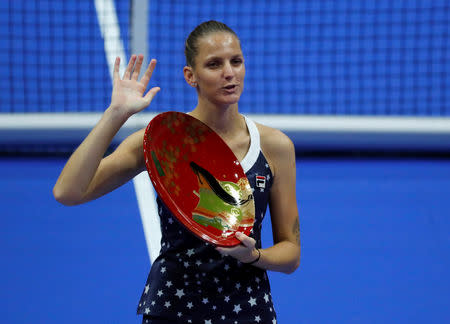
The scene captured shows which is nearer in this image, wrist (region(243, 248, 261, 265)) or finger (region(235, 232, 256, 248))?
finger (region(235, 232, 256, 248))

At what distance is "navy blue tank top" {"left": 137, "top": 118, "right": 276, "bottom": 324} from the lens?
8.83 feet

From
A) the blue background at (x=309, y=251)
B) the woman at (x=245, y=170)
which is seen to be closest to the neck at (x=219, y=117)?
the woman at (x=245, y=170)

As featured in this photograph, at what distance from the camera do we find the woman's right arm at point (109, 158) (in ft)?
8.65

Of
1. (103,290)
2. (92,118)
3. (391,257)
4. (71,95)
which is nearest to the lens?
(103,290)

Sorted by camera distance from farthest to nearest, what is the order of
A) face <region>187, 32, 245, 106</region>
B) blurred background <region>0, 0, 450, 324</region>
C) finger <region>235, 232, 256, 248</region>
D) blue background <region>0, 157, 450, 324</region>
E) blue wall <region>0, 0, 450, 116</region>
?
blue wall <region>0, 0, 450, 116</region> < blurred background <region>0, 0, 450, 324</region> < blue background <region>0, 157, 450, 324</region> < face <region>187, 32, 245, 106</region> < finger <region>235, 232, 256, 248</region>

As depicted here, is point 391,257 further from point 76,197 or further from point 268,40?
point 268,40

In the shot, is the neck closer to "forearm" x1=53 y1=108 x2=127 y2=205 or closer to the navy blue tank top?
the navy blue tank top

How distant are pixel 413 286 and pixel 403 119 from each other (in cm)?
204

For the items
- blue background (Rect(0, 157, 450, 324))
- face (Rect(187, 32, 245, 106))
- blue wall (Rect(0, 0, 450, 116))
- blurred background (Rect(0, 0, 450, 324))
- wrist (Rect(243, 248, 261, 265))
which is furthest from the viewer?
blue wall (Rect(0, 0, 450, 116))

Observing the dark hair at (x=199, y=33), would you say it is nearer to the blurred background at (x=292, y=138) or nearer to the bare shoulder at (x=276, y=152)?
the bare shoulder at (x=276, y=152)

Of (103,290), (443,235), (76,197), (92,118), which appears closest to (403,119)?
(443,235)

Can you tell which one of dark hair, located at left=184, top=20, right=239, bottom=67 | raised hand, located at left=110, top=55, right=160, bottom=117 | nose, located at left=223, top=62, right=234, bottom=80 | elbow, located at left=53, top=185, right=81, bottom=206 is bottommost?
elbow, located at left=53, top=185, right=81, bottom=206

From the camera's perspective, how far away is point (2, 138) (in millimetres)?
6246

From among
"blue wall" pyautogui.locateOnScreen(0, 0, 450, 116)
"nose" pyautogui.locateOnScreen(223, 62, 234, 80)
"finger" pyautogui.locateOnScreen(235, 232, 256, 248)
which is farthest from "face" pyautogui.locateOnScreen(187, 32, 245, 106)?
"blue wall" pyautogui.locateOnScreen(0, 0, 450, 116)
